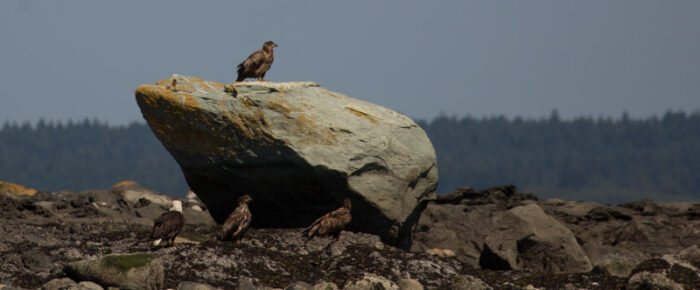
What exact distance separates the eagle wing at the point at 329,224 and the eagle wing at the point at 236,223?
952 millimetres

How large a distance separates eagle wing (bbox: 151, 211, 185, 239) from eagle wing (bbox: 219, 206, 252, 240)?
0.92 metres

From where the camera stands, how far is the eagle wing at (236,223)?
550 inches

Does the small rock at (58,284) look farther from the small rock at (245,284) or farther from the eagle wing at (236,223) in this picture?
the eagle wing at (236,223)

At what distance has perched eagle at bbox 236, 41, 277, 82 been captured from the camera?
1639 cm

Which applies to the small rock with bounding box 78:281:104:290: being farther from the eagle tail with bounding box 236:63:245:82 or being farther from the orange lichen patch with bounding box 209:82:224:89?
the eagle tail with bounding box 236:63:245:82

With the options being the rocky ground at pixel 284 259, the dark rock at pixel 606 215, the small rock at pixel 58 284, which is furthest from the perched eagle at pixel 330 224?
→ the dark rock at pixel 606 215

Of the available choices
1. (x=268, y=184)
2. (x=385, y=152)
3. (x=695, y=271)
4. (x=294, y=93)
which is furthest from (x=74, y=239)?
(x=695, y=271)

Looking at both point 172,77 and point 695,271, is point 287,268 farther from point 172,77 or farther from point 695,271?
point 695,271

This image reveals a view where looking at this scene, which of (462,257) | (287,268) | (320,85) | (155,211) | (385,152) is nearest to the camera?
(287,268)

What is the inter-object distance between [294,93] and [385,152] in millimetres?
1809

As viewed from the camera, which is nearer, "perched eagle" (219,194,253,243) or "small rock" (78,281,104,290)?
"small rock" (78,281,104,290)

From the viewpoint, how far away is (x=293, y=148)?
14.9 m

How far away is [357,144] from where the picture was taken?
15359 millimetres

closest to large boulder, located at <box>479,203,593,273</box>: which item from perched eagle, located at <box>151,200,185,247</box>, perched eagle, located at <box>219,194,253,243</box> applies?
perched eagle, located at <box>219,194,253,243</box>
